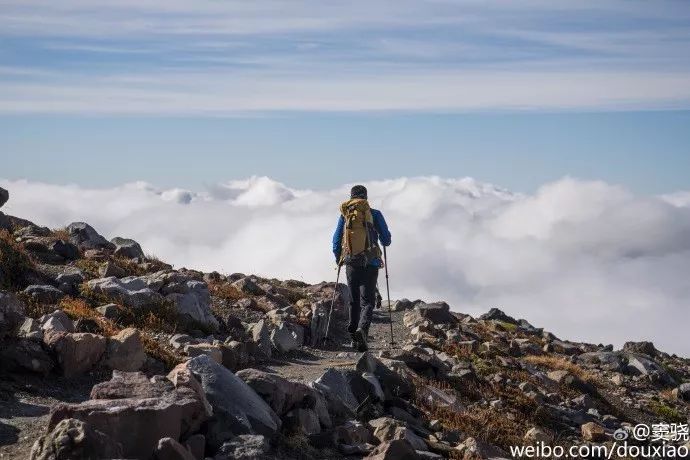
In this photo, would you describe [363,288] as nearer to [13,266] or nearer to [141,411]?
[13,266]

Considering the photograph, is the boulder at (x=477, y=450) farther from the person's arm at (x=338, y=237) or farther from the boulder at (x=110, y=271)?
the boulder at (x=110, y=271)

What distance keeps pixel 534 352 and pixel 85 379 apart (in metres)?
15.0

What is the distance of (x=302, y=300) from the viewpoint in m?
20.9

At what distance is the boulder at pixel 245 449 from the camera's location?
7.35m

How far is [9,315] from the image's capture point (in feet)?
34.0

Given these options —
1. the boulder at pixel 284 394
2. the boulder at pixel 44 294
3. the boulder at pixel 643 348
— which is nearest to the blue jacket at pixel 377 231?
the boulder at pixel 44 294

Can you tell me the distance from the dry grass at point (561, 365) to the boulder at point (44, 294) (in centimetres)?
1227

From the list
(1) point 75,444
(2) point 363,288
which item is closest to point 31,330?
(1) point 75,444

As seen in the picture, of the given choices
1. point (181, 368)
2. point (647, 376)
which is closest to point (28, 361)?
point (181, 368)

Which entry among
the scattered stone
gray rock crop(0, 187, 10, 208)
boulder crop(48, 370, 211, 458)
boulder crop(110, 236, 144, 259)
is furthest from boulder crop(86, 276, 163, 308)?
gray rock crop(0, 187, 10, 208)

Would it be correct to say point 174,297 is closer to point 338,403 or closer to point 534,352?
point 338,403

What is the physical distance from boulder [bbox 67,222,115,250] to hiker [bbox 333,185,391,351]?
10398 millimetres

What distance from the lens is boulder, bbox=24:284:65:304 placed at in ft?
44.5

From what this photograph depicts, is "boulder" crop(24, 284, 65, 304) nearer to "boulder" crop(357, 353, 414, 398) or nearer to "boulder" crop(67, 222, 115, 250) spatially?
"boulder" crop(357, 353, 414, 398)
